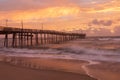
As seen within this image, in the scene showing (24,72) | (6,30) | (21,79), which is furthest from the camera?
(6,30)

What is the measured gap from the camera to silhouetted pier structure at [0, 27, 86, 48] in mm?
41969

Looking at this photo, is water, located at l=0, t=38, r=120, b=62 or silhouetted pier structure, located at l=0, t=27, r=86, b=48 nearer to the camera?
water, located at l=0, t=38, r=120, b=62

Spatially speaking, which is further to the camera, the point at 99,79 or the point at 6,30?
the point at 6,30

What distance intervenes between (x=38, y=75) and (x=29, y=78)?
83cm

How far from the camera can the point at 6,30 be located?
38.2 metres

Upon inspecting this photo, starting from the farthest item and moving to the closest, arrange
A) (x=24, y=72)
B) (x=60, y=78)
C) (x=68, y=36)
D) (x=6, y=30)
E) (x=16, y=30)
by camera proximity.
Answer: (x=68, y=36) < (x=16, y=30) < (x=6, y=30) < (x=24, y=72) < (x=60, y=78)

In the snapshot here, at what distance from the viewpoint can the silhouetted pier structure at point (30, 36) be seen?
41969 millimetres

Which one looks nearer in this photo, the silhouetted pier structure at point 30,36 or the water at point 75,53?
the water at point 75,53

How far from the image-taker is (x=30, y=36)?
5109 cm

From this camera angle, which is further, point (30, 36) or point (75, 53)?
point (30, 36)

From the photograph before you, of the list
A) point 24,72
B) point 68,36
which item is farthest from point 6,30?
point 68,36

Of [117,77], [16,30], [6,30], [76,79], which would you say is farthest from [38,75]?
[16,30]

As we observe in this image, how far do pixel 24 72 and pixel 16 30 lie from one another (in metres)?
30.9

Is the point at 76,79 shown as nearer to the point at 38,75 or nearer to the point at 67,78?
the point at 67,78
